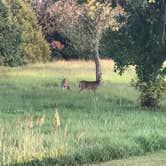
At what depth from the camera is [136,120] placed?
1628cm

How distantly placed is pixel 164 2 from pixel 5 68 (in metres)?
Answer: 21.1

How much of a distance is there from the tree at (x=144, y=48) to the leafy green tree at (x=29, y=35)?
22.6 metres

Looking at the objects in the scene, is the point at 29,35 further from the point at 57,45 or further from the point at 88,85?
the point at 88,85

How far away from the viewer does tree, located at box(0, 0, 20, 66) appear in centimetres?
3428

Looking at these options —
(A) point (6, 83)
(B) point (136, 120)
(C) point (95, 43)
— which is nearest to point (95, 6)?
(B) point (136, 120)

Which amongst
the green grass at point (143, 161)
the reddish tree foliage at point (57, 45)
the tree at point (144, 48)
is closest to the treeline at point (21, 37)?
the reddish tree foliage at point (57, 45)

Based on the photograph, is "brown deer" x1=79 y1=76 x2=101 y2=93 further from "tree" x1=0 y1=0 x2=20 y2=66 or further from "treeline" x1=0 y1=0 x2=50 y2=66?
"treeline" x1=0 y1=0 x2=50 y2=66

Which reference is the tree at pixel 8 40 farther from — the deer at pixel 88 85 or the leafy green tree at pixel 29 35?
the deer at pixel 88 85

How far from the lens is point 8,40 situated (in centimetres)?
3644

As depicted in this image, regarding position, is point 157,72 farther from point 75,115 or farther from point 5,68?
point 5,68

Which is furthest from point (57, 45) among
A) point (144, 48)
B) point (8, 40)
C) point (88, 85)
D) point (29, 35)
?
point (144, 48)

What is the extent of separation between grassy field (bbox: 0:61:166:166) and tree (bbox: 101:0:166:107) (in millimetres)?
852

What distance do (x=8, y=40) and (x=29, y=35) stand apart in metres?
10.8

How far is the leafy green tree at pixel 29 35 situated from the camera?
1770 inches
